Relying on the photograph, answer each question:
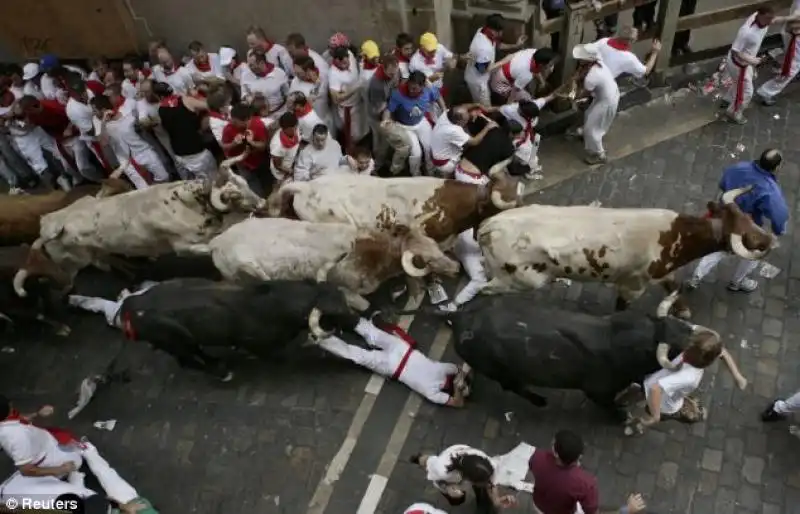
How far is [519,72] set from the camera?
10.3 m

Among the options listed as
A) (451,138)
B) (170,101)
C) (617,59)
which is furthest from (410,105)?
(170,101)

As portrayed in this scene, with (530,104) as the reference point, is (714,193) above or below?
below

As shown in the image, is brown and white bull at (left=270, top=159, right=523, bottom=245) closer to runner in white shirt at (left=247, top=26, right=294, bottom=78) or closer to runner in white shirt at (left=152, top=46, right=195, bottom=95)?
runner in white shirt at (left=247, top=26, right=294, bottom=78)

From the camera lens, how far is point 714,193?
10352 mm

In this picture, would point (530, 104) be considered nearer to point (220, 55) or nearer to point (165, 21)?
point (220, 55)

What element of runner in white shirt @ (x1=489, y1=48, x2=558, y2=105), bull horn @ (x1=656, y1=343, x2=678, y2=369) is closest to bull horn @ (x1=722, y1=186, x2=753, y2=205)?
bull horn @ (x1=656, y1=343, x2=678, y2=369)

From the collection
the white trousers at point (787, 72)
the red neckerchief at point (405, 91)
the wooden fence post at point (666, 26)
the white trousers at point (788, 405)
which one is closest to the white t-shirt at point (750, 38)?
the white trousers at point (787, 72)

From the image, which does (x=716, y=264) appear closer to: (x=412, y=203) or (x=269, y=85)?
(x=412, y=203)

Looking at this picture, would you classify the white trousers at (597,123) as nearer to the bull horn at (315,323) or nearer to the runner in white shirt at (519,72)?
the runner in white shirt at (519,72)

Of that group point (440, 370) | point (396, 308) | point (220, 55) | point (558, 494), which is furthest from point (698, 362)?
point (220, 55)

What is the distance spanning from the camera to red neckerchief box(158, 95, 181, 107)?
33.7 ft

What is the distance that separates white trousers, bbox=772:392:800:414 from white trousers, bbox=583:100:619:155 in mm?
4422

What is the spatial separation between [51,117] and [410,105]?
5401mm

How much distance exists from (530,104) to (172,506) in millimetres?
6491
